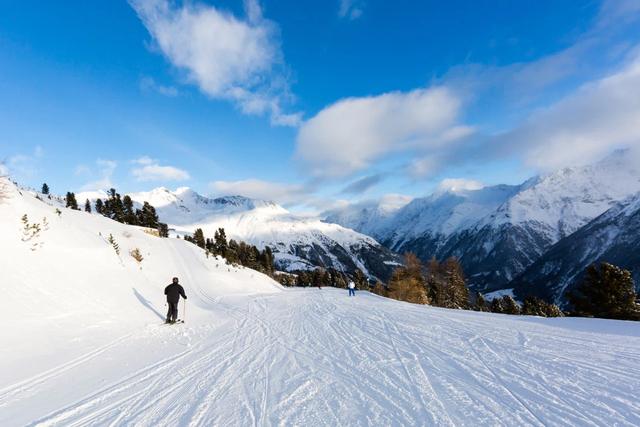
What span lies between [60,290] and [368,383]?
13.3 metres

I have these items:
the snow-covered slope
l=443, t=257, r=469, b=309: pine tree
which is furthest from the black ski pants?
l=443, t=257, r=469, b=309: pine tree

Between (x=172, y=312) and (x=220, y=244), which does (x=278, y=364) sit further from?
(x=220, y=244)

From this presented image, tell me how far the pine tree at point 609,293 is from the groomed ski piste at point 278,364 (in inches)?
1025

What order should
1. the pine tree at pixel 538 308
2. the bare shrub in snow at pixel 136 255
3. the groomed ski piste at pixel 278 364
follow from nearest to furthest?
the groomed ski piste at pixel 278 364 → the bare shrub in snow at pixel 136 255 → the pine tree at pixel 538 308

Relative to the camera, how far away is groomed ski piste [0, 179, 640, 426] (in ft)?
17.7

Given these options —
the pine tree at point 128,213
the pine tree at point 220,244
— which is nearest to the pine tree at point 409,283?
the pine tree at point 220,244

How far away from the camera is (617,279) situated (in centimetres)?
3244

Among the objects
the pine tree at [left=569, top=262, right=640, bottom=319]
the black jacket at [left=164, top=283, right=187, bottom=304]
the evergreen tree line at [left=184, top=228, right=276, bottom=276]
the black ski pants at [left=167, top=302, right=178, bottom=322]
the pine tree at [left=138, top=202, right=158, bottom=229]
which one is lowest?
the pine tree at [left=569, top=262, right=640, bottom=319]

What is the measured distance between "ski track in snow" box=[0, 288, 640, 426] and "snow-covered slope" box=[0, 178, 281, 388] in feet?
4.65

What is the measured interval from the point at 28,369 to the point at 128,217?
280 feet

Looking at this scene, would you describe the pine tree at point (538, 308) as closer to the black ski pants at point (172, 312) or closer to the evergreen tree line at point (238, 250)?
the black ski pants at point (172, 312)

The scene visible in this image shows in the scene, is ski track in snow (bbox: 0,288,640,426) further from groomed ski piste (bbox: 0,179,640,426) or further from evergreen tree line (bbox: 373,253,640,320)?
evergreen tree line (bbox: 373,253,640,320)

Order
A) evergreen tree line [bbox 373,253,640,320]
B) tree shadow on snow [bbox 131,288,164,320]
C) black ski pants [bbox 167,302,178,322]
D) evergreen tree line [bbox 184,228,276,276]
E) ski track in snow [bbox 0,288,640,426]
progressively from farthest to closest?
evergreen tree line [bbox 184,228,276,276] → evergreen tree line [bbox 373,253,640,320] → tree shadow on snow [bbox 131,288,164,320] → black ski pants [bbox 167,302,178,322] → ski track in snow [bbox 0,288,640,426]

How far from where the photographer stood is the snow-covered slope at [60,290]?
9898mm
